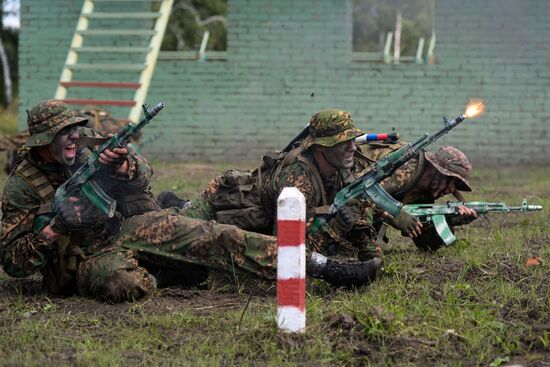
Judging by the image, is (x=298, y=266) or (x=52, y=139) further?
(x=52, y=139)

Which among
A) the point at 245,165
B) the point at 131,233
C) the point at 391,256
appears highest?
the point at 131,233

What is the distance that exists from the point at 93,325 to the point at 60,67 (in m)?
10.2

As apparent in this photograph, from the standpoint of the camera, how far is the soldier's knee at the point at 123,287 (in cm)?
580

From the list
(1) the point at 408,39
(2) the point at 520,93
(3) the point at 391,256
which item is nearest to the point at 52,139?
(3) the point at 391,256

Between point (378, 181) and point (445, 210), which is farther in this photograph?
point (445, 210)

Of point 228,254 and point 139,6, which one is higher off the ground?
point 139,6

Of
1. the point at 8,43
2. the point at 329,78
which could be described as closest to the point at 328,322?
the point at 329,78

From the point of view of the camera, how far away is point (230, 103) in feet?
48.9

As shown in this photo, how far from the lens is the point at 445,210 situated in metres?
6.91

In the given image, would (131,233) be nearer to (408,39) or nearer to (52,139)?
(52,139)

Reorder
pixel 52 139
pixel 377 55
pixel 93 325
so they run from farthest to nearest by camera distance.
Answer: pixel 377 55 < pixel 52 139 < pixel 93 325

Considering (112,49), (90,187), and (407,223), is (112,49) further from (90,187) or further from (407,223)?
(90,187)

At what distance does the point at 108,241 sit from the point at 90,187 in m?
0.50

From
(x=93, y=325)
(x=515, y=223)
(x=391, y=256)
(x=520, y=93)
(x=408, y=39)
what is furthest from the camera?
(x=408, y=39)
